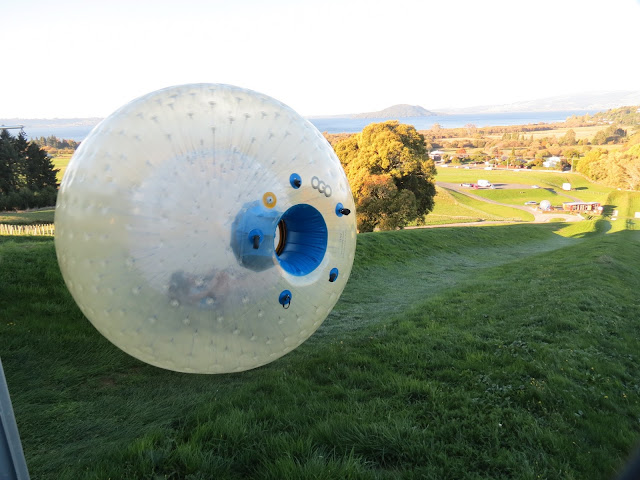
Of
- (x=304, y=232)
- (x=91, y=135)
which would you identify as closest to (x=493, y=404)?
(x=304, y=232)

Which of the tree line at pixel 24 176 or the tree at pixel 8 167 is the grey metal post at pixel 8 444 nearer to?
the tree line at pixel 24 176

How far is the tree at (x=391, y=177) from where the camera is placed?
24828mm

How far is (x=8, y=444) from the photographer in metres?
2.44

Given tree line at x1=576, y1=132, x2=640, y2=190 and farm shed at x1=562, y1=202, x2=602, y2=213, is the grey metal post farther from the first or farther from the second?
tree line at x1=576, y1=132, x2=640, y2=190

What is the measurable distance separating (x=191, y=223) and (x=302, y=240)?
1247 mm

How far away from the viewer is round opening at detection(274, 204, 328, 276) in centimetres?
407

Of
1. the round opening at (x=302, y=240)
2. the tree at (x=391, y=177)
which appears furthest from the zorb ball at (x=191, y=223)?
the tree at (x=391, y=177)

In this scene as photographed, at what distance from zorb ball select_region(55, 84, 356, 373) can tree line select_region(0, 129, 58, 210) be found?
38.6 metres

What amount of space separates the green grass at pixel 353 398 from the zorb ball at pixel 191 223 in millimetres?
775

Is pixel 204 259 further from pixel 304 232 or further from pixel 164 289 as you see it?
pixel 304 232

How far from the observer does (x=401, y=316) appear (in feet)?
25.5

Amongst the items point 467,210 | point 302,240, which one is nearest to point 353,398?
point 302,240

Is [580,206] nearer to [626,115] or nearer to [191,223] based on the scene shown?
[191,223]

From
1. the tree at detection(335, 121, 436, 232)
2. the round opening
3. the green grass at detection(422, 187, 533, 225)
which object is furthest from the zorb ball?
the green grass at detection(422, 187, 533, 225)
